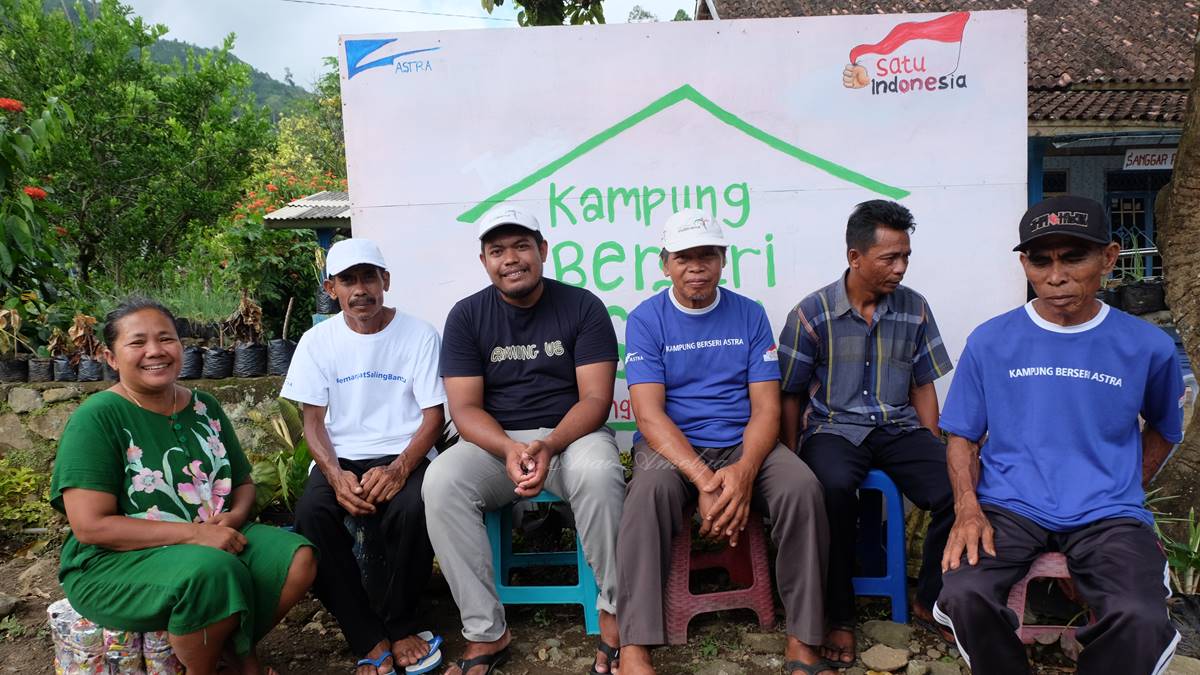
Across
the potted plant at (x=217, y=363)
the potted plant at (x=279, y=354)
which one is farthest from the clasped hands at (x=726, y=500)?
the potted plant at (x=217, y=363)

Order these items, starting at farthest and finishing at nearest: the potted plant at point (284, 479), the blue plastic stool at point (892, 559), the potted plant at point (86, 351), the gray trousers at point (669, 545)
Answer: the potted plant at point (86, 351) < the potted plant at point (284, 479) < the blue plastic stool at point (892, 559) < the gray trousers at point (669, 545)

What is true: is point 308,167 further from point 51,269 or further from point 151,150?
point 51,269

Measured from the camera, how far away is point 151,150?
425 inches

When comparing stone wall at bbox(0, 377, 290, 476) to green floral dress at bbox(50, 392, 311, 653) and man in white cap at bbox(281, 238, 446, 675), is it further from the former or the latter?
green floral dress at bbox(50, 392, 311, 653)

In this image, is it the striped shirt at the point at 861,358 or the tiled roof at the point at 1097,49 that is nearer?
the striped shirt at the point at 861,358

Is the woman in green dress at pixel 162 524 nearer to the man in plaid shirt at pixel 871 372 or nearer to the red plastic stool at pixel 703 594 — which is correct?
the red plastic stool at pixel 703 594

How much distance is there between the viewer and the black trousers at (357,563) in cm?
271

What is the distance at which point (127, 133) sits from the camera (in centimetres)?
1073

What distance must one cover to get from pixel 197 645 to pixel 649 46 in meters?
3.04

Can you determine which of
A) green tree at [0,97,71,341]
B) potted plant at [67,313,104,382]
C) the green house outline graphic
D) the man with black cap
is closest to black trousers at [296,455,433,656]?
the green house outline graphic

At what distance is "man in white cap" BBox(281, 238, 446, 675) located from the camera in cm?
274

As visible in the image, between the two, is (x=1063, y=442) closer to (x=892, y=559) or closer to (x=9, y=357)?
(x=892, y=559)

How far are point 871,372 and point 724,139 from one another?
1.39 meters

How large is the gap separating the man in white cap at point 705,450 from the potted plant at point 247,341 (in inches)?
114
